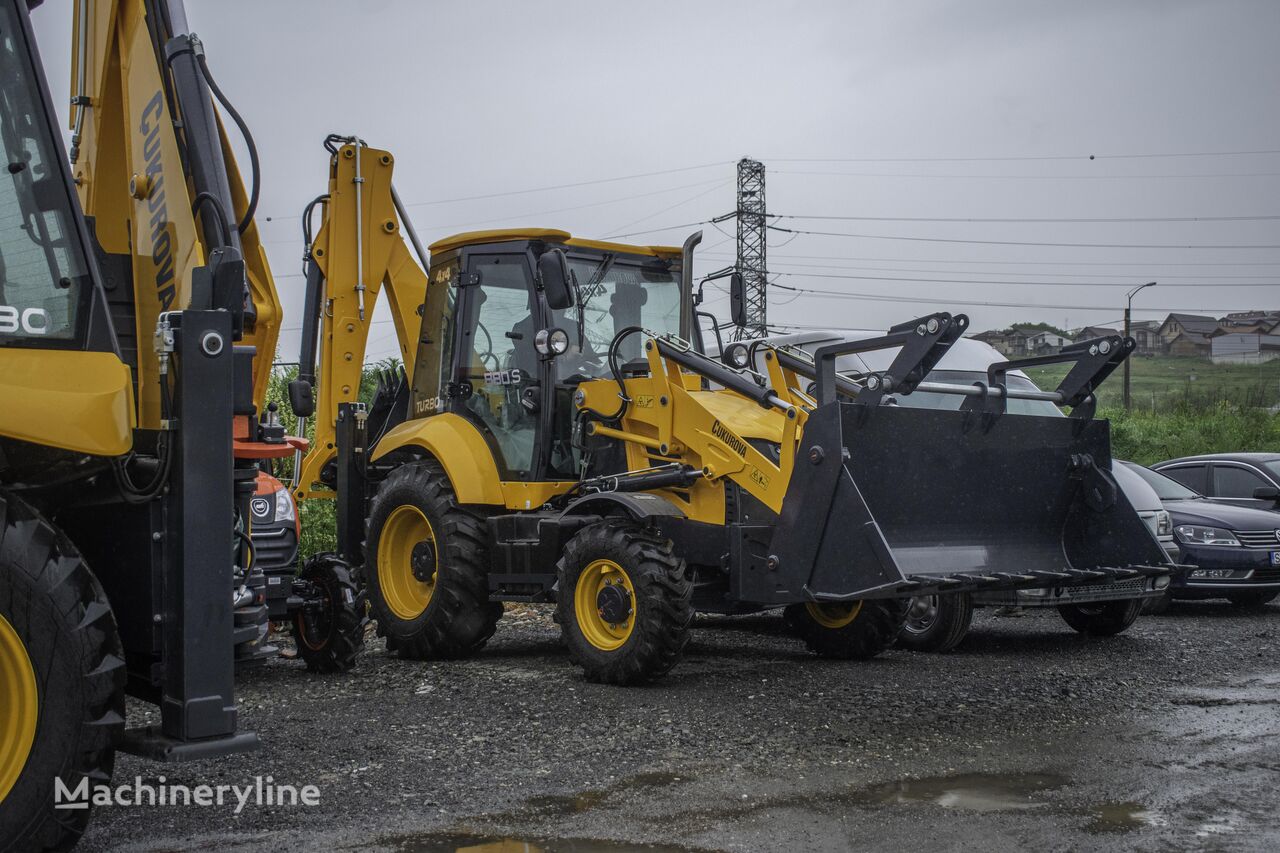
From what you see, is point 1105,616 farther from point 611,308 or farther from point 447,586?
point 447,586

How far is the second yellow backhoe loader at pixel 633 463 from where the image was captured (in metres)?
7.19

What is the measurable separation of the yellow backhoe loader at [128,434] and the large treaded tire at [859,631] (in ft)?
15.5

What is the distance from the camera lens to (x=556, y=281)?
27.2 feet

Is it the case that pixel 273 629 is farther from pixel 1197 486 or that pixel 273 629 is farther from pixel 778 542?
pixel 1197 486

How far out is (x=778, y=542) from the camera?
23.5ft

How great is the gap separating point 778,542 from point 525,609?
6.39 meters

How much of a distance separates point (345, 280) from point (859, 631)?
4809 mm

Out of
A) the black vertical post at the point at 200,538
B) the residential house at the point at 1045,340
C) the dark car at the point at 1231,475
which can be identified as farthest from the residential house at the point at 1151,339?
the black vertical post at the point at 200,538

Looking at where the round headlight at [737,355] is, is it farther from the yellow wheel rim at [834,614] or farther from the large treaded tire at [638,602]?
the yellow wheel rim at [834,614]

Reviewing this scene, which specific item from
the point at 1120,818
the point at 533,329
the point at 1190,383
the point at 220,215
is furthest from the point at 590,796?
the point at 1190,383

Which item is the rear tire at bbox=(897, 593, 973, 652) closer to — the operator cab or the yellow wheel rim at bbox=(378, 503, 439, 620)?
the operator cab

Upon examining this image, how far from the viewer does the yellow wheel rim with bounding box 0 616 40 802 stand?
3857 millimetres

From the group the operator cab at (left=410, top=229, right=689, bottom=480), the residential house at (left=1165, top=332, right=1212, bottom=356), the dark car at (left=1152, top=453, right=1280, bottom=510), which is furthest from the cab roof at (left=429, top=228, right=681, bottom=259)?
the residential house at (left=1165, top=332, right=1212, bottom=356)

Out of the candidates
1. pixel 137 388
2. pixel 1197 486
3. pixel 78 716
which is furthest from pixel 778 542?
pixel 1197 486
